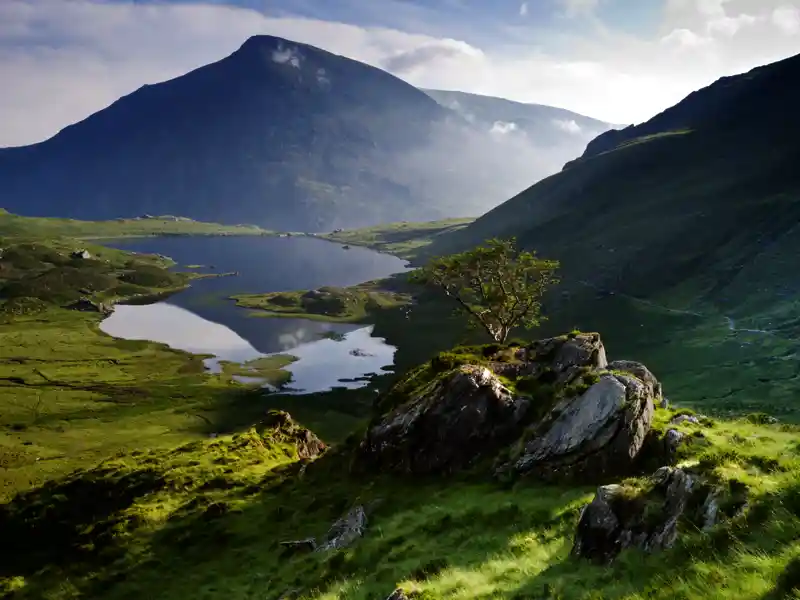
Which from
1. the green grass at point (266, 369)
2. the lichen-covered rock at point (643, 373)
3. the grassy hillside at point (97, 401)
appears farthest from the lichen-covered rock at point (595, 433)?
the green grass at point (266, 369)

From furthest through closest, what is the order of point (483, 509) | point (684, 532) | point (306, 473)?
point (306, 473) → point (483, 509) → point (684, 532)

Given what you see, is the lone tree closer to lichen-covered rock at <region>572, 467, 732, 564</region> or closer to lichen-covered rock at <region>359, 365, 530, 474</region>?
lichen-covered rock at <region>359, 365, 530, 474</region>

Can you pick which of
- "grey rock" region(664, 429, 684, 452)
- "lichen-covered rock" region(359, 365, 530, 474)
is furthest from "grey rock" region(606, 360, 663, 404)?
"grey rock" region(664, 429, 684, 452)

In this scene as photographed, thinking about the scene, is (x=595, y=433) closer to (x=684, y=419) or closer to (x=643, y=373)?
(x=684, y=419)

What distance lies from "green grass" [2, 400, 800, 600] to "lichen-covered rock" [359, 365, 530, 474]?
2166 millimetres

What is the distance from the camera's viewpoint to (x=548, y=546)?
21.3 metres

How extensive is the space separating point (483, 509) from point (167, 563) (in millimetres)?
26443

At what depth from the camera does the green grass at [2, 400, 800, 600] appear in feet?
45.3

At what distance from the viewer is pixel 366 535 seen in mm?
31328

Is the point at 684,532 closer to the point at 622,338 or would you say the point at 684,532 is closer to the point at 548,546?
the point at 548,546

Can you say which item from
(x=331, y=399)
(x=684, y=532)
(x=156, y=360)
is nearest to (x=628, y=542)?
(x=684, y=532)

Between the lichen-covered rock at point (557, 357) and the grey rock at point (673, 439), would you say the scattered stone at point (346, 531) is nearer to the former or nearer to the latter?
the grey rock at point (673, 439)

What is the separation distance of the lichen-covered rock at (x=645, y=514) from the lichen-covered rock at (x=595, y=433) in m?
9.40

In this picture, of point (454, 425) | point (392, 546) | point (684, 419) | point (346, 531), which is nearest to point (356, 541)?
point (346, 531)
